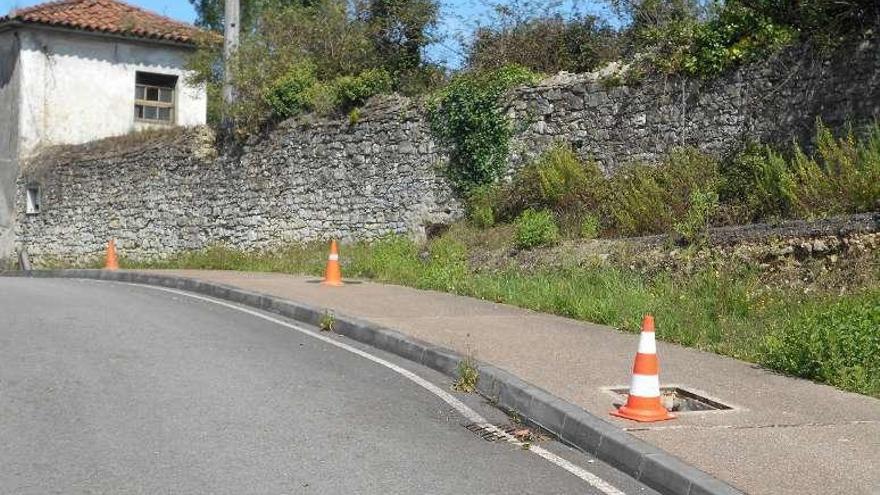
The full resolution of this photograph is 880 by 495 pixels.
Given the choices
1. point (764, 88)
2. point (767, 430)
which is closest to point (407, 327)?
point (767, 430)

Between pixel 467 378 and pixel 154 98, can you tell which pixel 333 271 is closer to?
pixel 467 378

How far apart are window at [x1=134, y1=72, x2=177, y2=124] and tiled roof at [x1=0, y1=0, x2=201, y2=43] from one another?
52.1 inches

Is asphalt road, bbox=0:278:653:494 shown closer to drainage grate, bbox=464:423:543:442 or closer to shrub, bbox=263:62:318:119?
drainage grate, bbox=464:423:543:442

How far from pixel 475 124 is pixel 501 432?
11.3 m

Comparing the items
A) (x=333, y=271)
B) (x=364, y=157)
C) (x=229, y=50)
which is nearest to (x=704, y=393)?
(x=333, y=271)

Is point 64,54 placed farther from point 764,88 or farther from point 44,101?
point 764,88

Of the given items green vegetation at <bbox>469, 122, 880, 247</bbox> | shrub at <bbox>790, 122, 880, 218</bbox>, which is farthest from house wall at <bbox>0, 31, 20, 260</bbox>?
shrub at <bbox>790, 122, 880, 218</bbox>

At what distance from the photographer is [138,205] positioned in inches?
1002

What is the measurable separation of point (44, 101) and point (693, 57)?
68.5ft

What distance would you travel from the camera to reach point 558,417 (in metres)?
7.05

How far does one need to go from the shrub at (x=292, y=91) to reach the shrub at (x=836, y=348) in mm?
14390

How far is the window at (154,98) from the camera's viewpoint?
102 feet

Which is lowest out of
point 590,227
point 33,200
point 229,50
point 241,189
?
point 33,200

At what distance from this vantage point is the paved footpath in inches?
226
